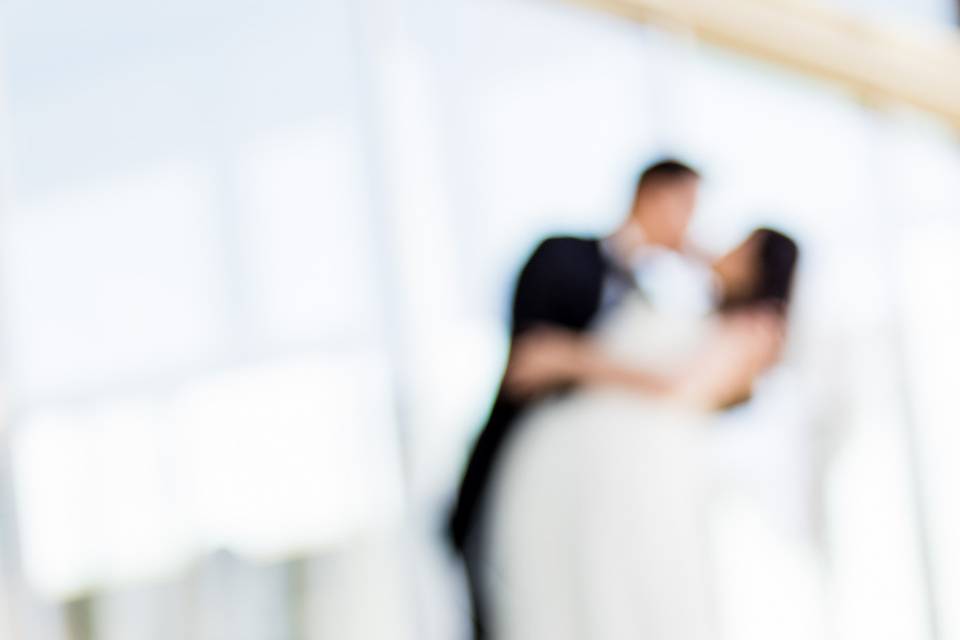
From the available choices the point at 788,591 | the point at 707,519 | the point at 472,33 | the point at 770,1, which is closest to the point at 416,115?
the point at 472,33

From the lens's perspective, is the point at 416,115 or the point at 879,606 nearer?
the point at 416,115

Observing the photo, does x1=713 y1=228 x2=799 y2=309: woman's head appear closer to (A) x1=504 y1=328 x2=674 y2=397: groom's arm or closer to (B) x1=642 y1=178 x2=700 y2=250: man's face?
(B) x1=642 y1=178 x2=700 y2=250: man's face

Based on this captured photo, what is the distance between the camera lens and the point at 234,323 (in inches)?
85.0

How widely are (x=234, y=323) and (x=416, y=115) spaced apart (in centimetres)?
44

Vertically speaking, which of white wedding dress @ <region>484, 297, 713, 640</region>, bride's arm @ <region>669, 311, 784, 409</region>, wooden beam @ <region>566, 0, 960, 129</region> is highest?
wooden beam @ <region>566, 0, 960, 129</region>

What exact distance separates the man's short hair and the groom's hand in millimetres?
295

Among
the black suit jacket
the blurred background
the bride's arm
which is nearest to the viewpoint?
the blurred background

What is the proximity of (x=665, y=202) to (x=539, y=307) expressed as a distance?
0.31 metres

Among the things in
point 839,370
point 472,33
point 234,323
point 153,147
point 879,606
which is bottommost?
point 879,606

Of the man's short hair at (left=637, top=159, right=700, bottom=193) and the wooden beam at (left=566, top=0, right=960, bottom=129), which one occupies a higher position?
the wooden beam at (left=566, top=0, right=960, bottom=129)

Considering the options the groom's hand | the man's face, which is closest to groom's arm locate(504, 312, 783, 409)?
the groom's hand

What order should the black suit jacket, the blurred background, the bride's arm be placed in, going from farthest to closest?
the bride's arm → the black suit jacket → the blurred background

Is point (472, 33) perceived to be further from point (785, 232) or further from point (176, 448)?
point (176, 448)

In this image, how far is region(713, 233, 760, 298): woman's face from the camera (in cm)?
244
